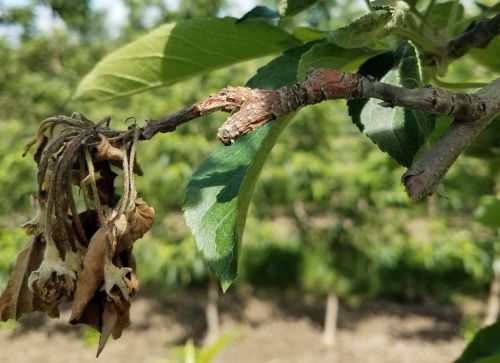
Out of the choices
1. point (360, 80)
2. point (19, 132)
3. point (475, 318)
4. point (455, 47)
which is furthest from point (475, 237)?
point (360, 80)

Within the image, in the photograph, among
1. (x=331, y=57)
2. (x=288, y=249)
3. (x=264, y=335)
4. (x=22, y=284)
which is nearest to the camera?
(x=22, y=284)

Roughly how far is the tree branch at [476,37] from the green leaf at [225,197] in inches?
10.2

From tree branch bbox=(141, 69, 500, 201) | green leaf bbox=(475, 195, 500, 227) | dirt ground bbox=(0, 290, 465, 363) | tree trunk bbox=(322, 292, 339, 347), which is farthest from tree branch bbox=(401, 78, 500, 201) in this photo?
tree trunk bbox=(322, 292, 339, 347)

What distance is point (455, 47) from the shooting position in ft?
2.33

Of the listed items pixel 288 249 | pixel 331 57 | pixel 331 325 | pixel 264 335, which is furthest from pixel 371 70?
pixel 288 249

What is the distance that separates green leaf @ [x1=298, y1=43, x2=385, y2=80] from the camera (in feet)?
1.96

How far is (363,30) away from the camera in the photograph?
0.54 m

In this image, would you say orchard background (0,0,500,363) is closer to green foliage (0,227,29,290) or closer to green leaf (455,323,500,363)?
green foliage (0,227,29,290)

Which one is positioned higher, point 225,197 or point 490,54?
point 225,197

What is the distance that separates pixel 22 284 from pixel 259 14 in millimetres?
459

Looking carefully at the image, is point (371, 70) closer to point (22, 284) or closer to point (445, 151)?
point (445, 151)

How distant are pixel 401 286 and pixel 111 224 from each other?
673cm

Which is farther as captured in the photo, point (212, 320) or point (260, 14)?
point (212, 320)

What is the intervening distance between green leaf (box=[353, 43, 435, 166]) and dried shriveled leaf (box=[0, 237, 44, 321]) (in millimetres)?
350
